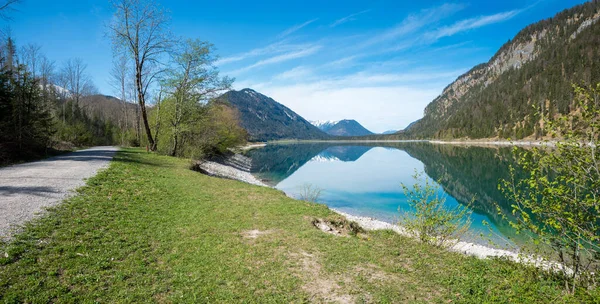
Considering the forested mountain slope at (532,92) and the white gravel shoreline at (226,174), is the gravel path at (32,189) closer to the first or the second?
the white gravel shoreline at (226,174)

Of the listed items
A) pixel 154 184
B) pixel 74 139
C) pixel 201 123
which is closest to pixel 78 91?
pixel 74 139

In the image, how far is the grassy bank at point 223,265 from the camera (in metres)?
5.79

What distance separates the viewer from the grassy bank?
579 centimetres

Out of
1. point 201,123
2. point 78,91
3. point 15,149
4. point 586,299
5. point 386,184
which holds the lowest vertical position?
point 386,184

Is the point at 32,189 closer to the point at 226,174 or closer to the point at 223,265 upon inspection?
the point at 223,265

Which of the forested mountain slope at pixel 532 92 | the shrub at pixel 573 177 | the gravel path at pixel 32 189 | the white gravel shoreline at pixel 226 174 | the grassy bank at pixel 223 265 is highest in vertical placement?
the forested mountain slope at pixel 532 92

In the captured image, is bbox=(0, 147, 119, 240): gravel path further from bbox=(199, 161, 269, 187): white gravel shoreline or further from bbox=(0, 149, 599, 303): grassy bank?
bbox=(199, 161, 269, 187): white gravel shoreline

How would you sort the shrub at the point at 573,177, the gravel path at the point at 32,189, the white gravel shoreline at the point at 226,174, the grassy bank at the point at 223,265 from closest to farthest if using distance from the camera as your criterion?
the shrub at the point at 573,177 < the grassy bank at the point at 223,265 < the gravel path at the point at 32,189 < the white gravel shoreline at the point at 226,174

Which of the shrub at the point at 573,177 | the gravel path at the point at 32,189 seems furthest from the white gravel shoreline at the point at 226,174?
the shrub at the point at 573,177

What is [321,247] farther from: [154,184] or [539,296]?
[154,184]

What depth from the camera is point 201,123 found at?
3234cm

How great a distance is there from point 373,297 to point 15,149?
2753 centimetres

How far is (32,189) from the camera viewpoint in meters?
10.9

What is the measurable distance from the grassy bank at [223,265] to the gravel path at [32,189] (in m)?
0.53
